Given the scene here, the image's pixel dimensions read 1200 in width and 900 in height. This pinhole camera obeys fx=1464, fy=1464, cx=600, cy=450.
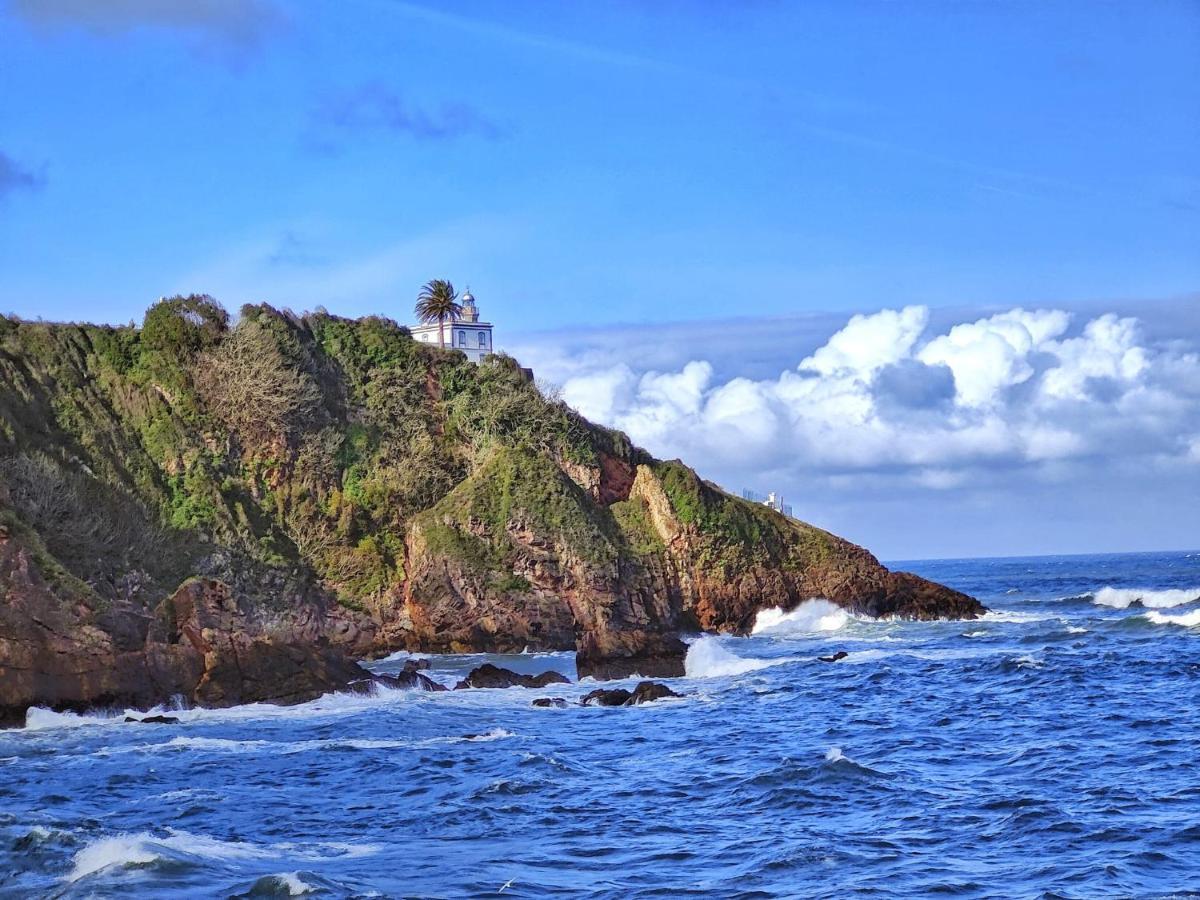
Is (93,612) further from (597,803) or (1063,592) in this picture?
(1063,592)

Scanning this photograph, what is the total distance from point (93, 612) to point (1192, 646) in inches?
1464

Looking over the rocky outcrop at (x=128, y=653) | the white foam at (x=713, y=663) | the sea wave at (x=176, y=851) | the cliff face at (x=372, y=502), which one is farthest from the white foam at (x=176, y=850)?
the cliff face at (x=372, y=502)

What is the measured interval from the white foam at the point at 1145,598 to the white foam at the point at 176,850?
218 feet

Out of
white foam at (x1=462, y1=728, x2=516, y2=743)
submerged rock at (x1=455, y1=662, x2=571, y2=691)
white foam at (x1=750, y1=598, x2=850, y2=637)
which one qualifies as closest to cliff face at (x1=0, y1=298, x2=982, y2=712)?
white foam at (x1=750, y1=598, x2=850, y2=637)

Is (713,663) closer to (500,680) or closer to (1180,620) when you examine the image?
(500,680)

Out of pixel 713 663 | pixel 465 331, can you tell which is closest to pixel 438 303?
pixel 465 331

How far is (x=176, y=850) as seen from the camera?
834 inches

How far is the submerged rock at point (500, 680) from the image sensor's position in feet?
144

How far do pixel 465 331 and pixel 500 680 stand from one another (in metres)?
51.6

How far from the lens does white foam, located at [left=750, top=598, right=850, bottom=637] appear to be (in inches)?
2584

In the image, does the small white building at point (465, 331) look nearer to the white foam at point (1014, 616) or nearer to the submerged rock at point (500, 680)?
the white foam at point (1014, 616)

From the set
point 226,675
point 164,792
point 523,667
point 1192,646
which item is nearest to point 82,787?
point 164,792

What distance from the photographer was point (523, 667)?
1981 inches

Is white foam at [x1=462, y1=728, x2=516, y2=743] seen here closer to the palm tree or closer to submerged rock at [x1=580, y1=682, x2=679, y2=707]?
submerged rock at [x1=580, y1=682, x2=679, y2=707]
